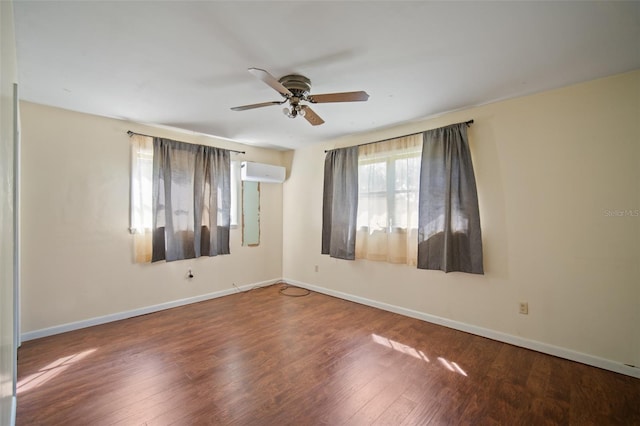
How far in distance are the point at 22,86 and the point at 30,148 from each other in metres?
0.66

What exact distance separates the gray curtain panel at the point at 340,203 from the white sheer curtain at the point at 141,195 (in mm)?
2385

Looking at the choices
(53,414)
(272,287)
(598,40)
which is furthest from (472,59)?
(272,287)

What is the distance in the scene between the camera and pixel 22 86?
2.49 metres

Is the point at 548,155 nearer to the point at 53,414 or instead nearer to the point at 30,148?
the point at 53,414

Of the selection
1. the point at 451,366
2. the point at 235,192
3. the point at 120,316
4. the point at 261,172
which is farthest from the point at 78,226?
the point at 451,366

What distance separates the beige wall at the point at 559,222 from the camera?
7.43 feet

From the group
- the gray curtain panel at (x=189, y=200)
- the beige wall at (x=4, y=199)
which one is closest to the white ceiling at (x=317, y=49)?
the beige wall at (x=4, y=199)

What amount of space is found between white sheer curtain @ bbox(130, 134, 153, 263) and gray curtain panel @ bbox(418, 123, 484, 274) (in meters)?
3.38

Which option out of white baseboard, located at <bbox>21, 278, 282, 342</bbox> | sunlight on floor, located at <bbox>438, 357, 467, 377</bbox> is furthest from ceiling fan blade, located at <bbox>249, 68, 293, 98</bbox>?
white baseboard, located at <bbox>21, 278, 282, 342</bbox>

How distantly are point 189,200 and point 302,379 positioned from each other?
281cm

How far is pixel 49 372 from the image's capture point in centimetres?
225

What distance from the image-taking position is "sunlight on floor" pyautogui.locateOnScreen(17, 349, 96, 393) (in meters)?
2.08

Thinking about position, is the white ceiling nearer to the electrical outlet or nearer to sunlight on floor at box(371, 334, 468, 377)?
the electrical outlet

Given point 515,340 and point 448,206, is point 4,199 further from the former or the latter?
point 515,340
